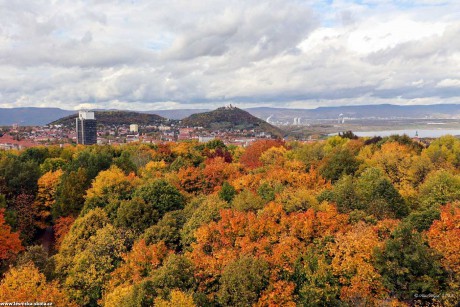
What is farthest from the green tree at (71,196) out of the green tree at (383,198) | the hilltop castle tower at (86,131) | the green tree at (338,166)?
the hilltop castle tower at (86,131)

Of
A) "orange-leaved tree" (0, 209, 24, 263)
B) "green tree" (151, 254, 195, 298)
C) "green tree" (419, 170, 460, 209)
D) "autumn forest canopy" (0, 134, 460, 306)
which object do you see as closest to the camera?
"autumn forest canopy" (0, 134, 460, 306)

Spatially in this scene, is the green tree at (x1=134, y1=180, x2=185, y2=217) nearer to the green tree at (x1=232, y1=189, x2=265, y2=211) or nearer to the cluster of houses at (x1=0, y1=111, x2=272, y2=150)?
the green tree at (x1=232, y1=189, x2=265, y2=211)

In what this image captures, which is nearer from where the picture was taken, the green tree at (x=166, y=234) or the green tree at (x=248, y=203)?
the green tree at (x=166, y=234)

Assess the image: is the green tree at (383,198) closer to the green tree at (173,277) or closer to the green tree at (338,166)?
the green tree at (338,166)

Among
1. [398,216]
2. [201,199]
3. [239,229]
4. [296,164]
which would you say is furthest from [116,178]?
[398,216]

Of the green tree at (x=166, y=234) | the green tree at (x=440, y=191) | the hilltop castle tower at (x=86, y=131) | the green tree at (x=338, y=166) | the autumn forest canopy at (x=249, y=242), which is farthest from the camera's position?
the hilltop castle tower at (x=86, y=131)

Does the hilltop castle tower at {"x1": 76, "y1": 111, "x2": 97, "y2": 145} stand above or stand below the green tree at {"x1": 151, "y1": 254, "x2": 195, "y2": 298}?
above

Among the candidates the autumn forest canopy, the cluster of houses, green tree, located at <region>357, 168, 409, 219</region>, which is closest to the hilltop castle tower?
the cluster of houses

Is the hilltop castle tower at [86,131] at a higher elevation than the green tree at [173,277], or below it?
higher
